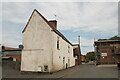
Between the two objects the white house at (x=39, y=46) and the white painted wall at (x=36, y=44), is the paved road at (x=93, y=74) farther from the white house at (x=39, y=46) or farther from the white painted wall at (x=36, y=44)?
the white painted wall at (x=36, y=44)

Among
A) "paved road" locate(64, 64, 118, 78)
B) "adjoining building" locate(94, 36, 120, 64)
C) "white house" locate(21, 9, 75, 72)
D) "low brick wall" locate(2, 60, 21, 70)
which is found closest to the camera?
"paved road" locate(64, 64, 118, 78)

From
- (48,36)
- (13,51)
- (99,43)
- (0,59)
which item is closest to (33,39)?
(48,36)

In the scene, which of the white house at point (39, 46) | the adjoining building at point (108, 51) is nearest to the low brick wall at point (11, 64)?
the white house at point (39, 46)

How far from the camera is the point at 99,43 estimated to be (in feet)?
130

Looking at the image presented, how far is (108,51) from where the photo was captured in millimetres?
38219

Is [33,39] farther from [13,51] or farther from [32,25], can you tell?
[13,51]

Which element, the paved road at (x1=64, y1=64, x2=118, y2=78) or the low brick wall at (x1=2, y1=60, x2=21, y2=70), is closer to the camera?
the paved road at (x1=64, y1=64, x2=118, y2=78)

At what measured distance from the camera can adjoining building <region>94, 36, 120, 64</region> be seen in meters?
37.2

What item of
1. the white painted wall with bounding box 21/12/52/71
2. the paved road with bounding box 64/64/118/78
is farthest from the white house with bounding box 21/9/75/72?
the paved road with bounding box 64/64/118/78

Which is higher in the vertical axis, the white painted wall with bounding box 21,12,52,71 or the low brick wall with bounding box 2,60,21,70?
the white painted wall with bounding box 21,12,52,71

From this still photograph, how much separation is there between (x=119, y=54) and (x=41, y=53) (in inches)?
1022

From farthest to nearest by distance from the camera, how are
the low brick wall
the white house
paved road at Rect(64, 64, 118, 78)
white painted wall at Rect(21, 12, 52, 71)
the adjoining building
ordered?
the adjoining building, the low brick wall, white painted wall at Rect(21, 12, 52, 71), the white house, paved road at Rect(64, 64, 118, 78)

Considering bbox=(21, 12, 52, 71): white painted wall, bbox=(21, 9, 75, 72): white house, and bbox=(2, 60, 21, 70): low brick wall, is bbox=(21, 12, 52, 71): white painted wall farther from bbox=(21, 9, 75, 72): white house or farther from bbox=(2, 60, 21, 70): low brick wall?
bbox=(2, 60, 21, 70): low brick wall

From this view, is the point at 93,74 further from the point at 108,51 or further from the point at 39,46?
the point at 108,51
